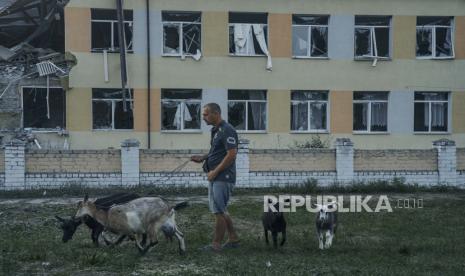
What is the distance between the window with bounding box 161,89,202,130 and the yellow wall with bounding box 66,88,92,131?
2.66 metres

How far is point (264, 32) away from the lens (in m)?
21.7

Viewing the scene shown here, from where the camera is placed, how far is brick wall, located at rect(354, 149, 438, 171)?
1612 centimetres

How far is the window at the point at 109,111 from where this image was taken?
21031mm

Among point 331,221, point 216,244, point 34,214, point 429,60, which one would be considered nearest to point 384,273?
point 331,221

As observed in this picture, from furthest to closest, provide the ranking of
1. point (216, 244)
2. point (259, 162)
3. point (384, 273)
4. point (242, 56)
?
point (242, 56) → point (259, 162) → point (216, 244) → point (384, 273)

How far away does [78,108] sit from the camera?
67.6 ft

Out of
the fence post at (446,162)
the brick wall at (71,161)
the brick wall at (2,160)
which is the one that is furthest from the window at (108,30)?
the fence post at (446,162)

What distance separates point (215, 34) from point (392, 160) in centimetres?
826

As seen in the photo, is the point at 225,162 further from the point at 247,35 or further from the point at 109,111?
the point at 247,35

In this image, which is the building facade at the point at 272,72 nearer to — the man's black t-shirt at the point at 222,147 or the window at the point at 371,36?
the window at the point at 371,36

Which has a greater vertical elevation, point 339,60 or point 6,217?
point 339,60

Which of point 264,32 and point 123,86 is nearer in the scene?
point 123,86

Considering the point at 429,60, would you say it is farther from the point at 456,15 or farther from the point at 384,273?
the point at 384,273

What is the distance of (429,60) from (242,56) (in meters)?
7.10
